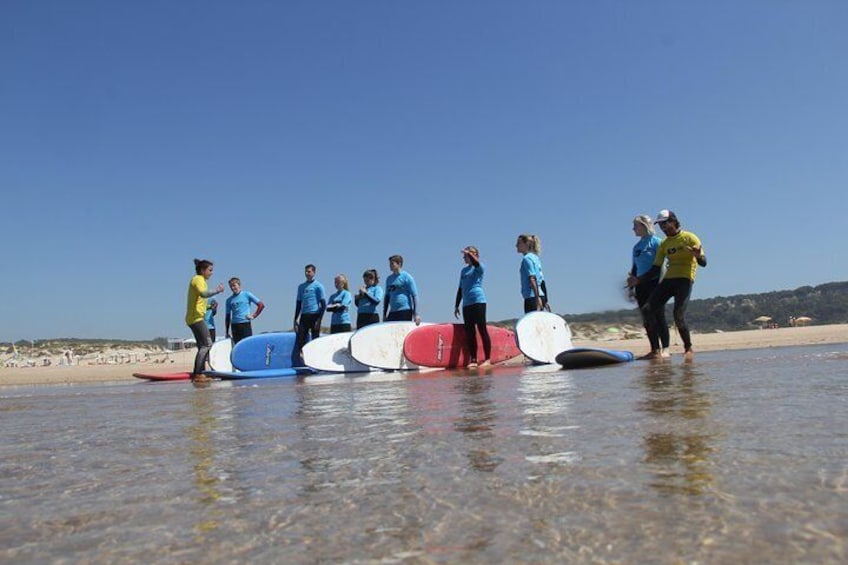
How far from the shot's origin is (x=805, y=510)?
129cm

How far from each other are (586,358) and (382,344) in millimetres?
3779

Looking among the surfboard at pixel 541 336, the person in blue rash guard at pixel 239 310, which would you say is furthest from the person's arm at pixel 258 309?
the surfboard at pixel 541 336

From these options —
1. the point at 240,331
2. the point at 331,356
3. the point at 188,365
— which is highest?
the point at 240,331

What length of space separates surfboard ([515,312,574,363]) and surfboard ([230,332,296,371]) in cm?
485

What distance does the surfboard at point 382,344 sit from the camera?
10.3 m

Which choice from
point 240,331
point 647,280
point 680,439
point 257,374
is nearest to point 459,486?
point 680,439

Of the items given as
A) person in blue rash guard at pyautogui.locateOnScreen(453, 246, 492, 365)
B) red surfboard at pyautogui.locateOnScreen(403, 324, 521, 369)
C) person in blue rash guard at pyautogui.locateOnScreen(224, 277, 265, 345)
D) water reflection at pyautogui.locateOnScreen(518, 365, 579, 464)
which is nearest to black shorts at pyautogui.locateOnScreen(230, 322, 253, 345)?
person in blue rash guard at pyautogui.locateOnScreen(224, 277, 265, 345)

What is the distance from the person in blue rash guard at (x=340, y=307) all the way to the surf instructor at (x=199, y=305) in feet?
8.24

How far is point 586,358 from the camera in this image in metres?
7.69

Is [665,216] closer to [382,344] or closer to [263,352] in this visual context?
[382,344]

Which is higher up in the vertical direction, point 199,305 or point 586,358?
point 199,305

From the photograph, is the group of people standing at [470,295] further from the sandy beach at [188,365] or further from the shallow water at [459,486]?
the shallow water at [459,486]

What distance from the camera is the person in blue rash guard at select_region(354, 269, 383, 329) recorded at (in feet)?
36.2

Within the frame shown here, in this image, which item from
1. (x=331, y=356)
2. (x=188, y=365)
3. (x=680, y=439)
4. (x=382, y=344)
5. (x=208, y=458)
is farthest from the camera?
(x=188, y=365)
